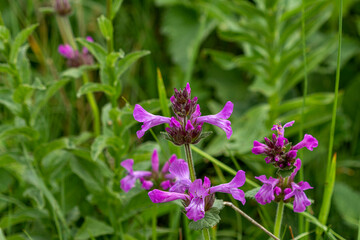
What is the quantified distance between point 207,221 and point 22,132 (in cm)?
84

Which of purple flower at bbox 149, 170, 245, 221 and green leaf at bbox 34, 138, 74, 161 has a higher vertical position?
purple flower at bbox 149, 170, 245, 221

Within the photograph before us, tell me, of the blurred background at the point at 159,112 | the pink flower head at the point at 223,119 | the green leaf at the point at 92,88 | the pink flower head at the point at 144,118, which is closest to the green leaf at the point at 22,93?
the blurred background at the point at 159,112

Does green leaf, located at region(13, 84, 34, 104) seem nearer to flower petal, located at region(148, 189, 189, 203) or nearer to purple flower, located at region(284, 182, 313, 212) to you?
flower petal, located at region(148, 189, 189, 203)

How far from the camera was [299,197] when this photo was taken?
103 centimetres

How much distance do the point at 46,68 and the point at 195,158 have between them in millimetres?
1100

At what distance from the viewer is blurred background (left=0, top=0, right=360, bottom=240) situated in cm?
157

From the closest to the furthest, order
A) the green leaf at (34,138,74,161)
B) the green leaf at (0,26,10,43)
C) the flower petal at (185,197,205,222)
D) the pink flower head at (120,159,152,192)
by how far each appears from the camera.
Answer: the flower petal at (185,197,205,222), the pink flower head at (120,159,152,192), the green leaf at (0,26,10,43), the green leaf at (34,138,74,161)

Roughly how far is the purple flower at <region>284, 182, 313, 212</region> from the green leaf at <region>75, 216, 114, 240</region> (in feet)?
2.44

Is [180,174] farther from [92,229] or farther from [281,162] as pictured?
[92,229]

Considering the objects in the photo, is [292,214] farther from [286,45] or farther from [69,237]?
[286,45]

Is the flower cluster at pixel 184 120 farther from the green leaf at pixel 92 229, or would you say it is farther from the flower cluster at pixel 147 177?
the green leaf at pixel 92 229

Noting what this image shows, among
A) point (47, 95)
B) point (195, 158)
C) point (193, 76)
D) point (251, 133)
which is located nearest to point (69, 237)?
point (47, 95)

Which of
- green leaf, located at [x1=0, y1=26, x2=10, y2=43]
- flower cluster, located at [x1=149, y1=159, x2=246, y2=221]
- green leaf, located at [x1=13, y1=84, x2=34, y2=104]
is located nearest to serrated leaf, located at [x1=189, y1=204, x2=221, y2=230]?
flower cluster, located at [x1=149, y1=159, x2=246, y2=221]

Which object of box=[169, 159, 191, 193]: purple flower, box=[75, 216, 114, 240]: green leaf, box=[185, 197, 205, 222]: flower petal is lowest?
box=[75, 216, 114, 240]: green leaf
